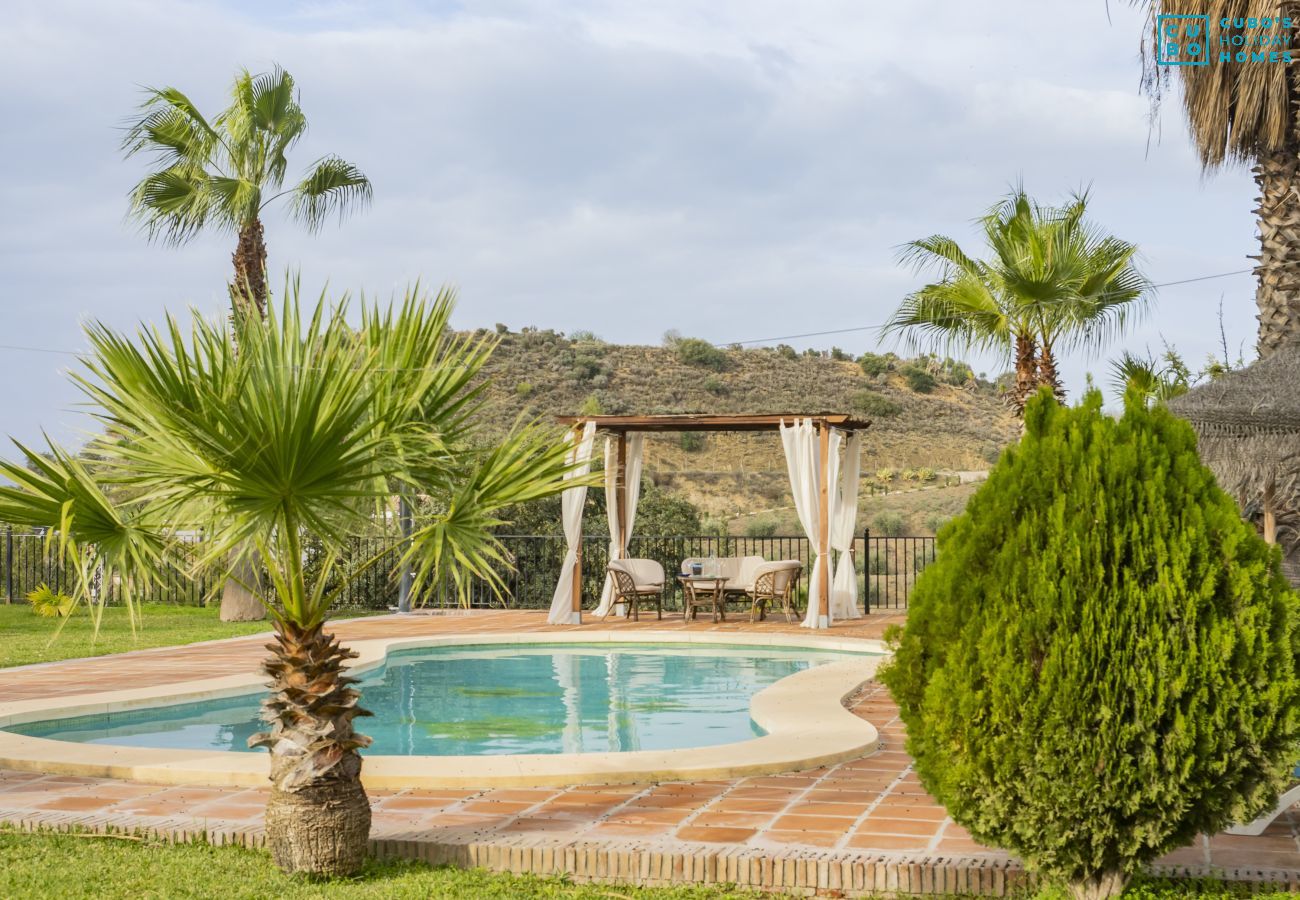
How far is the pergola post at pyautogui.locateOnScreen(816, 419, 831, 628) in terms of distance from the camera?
524 inches

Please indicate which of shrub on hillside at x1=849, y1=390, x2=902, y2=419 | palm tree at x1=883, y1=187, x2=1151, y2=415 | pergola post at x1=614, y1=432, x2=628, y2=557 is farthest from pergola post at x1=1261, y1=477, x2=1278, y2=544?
shrub on hillside at x1=849, y1=390, x2=902, y2=419

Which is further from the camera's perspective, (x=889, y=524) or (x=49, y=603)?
(x=889, y=524)

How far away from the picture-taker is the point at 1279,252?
959cm

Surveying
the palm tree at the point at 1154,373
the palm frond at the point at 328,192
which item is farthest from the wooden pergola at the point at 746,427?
the palm frond at the point at 328,192

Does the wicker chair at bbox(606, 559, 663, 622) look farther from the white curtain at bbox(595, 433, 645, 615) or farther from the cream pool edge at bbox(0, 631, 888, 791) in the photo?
the cream pool edge at bbox(0, 631, 888, 791)

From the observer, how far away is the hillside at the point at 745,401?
33.9 metres

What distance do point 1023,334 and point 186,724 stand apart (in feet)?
31.1

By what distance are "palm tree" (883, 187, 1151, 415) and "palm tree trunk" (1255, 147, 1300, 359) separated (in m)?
2.70

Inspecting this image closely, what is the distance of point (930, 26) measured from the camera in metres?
11.7

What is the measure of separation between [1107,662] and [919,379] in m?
38.1

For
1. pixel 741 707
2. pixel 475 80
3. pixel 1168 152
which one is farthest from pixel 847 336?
pixel 741 707

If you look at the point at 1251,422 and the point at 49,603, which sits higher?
the point at 1251,422

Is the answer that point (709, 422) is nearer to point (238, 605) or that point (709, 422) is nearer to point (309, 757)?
point (238, 605)

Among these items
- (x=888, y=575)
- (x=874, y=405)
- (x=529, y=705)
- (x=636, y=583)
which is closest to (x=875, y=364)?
(x=874, y=405)
